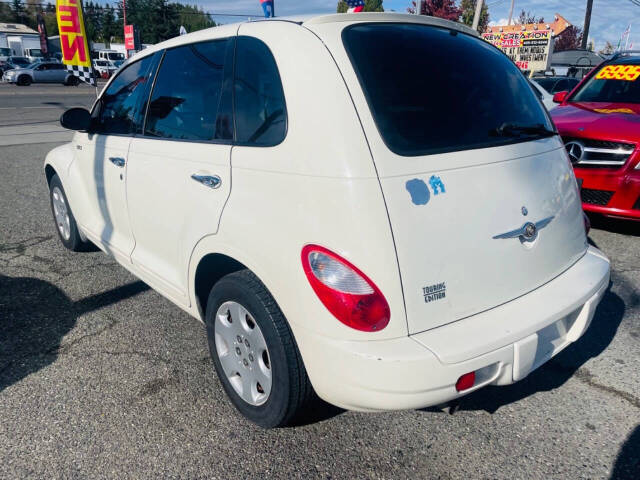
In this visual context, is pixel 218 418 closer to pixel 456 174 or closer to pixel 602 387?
pixel 456 174

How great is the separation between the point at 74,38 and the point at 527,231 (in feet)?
36.2

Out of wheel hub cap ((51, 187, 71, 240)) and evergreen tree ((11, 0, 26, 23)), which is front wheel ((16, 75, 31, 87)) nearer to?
wheel hub cap ((51, 187, 71, 240))

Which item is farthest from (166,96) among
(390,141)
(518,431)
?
(518,431)

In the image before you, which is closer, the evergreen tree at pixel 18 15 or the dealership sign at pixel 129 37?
the dealership sign at pixel 129 37

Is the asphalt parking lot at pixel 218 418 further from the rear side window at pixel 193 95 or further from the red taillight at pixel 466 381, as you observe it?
the rear side window at pixel 193 95

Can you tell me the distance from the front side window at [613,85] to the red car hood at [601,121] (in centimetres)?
20

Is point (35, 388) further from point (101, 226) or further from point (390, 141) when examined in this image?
point (390, 141)

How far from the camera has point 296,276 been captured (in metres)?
1.77

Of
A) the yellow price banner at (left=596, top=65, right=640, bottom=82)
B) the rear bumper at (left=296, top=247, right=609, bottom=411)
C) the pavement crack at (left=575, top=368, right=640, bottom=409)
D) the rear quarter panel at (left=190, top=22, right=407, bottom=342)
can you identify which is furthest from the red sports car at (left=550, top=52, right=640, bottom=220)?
the rear quarter panel at (left=190, top=22, right=407, bottom=342)

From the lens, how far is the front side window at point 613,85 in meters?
5.41

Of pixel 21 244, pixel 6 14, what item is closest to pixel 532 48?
pixel 21 244

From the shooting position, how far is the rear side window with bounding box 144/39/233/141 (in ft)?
7.63

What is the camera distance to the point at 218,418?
91.7 inches

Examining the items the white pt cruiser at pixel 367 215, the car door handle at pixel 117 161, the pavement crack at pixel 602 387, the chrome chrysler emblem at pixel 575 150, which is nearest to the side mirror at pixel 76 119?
the car door handle at pixel 117 161
